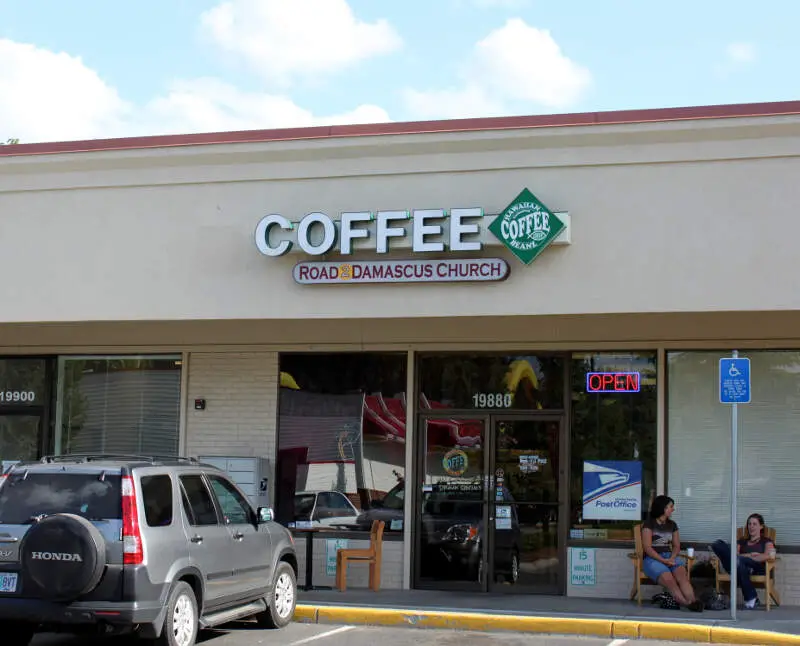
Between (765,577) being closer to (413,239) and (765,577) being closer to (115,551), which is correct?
(413,239)

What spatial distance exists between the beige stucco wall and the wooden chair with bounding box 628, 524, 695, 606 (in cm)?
285

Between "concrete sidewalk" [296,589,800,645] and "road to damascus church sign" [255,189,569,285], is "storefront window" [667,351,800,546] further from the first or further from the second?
"road to damascus church sign" [255,189,569,285]

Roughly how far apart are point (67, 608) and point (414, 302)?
5.46 m

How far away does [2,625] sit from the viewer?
30.5 feet

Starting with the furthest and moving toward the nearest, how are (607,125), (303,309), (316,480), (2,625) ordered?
(316,480)
(303,309)
(607,125)
(2,625)

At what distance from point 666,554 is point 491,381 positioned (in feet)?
9.97

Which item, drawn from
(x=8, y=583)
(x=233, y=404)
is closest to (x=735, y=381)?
(x=233, y=404)

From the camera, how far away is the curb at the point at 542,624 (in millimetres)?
10633

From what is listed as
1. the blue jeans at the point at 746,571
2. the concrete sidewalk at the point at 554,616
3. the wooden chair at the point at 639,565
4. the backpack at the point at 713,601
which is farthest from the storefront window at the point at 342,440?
the blue jeans at the point at 746,571

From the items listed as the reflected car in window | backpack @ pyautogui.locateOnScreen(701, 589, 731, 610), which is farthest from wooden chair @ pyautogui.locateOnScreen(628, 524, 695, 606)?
the reflected car in window

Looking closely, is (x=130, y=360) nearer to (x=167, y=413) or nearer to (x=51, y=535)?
(x=167, y=413)

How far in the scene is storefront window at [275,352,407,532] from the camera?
Answer: 14.3 m

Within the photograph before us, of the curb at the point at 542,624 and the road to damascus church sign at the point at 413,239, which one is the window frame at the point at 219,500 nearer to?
the curb at the point at 542,624

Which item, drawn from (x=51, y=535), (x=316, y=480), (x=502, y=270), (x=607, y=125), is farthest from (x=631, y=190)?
(x=51, y=535)
